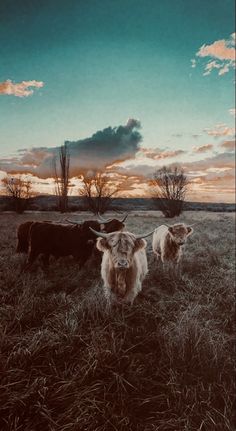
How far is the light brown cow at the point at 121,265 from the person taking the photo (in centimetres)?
289

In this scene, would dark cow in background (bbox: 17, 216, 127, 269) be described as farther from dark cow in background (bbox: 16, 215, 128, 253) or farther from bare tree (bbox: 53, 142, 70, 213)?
bare tree (bbox: 53, 142, 70, 213)

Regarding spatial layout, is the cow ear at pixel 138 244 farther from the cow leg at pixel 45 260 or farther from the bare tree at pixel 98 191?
the cow leg at pixel 45 260

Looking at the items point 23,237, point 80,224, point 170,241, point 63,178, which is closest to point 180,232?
point 170,241

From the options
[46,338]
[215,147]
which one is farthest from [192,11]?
[46,338]

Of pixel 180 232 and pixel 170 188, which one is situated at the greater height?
pixel 170 188

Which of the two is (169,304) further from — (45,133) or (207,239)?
(45,133)

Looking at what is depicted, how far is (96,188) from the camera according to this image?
322 centimetres

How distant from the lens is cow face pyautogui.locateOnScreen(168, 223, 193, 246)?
141 inches

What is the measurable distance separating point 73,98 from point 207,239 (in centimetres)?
196

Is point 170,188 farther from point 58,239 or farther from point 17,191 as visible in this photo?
point 17,191

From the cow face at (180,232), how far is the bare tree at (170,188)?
13 cm

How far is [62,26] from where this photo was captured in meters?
3.08

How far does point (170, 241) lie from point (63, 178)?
115 cm

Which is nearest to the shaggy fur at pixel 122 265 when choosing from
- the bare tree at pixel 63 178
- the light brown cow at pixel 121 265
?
the light brown cow at pixel 121 265
